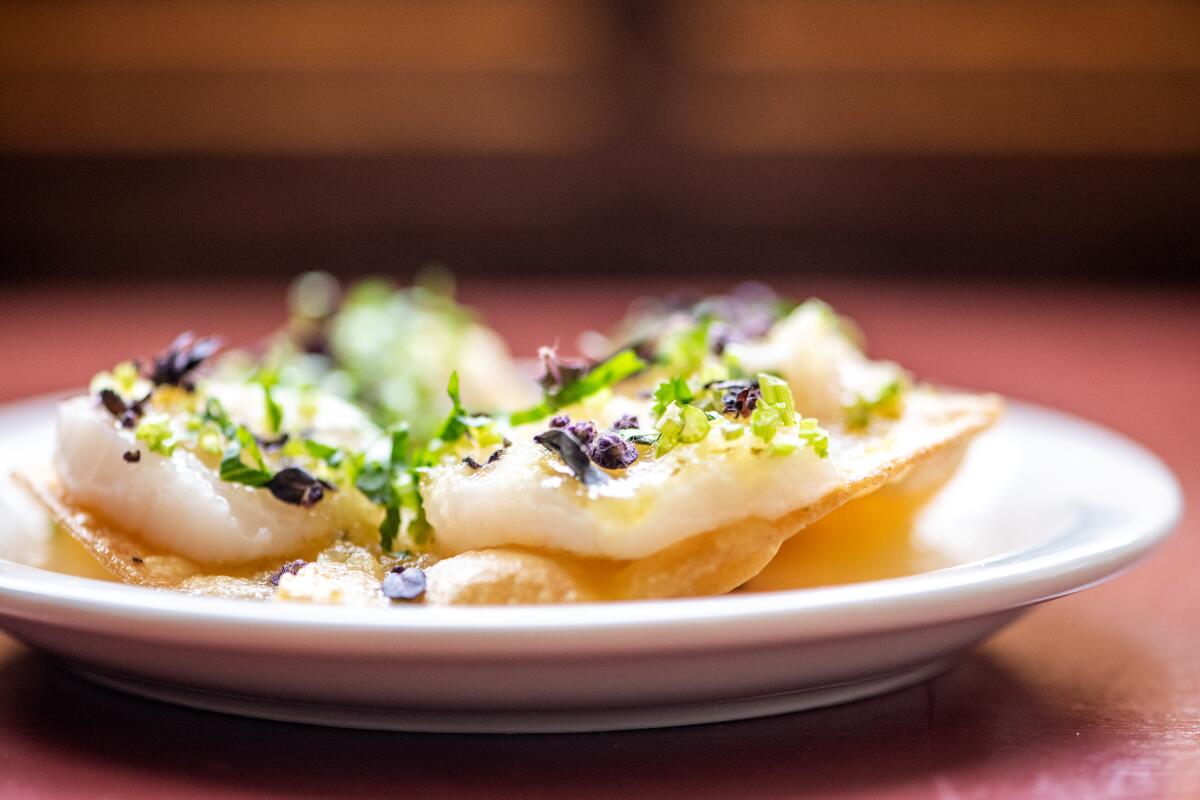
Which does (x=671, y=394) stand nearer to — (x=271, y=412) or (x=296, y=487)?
(x=296, y=487)

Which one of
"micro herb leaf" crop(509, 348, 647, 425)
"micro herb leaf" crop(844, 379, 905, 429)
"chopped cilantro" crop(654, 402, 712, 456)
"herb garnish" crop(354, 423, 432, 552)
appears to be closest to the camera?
"chopped cilantro" crop(654, 402, 712, 456)

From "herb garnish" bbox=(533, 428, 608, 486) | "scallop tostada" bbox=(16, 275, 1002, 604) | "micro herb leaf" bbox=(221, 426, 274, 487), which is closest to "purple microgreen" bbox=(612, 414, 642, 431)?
"scallop tostada" bbox=(16, 275, 1002, 604)

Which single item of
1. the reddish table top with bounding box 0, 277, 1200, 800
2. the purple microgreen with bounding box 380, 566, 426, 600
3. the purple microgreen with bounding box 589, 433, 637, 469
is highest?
the purple microgreen with bounding box 589, 433, 637, 469

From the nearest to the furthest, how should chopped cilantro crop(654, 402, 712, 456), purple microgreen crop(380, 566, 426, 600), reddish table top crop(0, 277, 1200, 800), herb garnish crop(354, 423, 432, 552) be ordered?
reddish table top crop(0, 277, 1200, 800), purple microgreen crop(380, 566, 426, 600), chopped cilantro crop(654, 402, 712, 456), herb garnish crop(354, 423, 432, 552)

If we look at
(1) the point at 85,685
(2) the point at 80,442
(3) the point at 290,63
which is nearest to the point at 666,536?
(1) the point at 85,685

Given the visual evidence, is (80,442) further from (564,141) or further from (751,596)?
(564,141)

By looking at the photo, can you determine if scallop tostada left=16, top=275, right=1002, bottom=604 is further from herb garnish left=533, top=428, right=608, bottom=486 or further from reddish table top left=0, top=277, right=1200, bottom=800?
reddish table top left=0, top=277, right=1200, bottom=800

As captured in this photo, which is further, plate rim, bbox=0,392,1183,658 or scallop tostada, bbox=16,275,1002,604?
scallop tostada, bbox=16,275,1002,604

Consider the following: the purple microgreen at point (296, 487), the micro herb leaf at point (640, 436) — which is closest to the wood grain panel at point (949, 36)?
the purple microgreen at point (296, 487)

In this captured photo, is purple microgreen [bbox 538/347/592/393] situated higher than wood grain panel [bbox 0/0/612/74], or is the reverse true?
wood grain panel [bbox 0/0/612/74]
